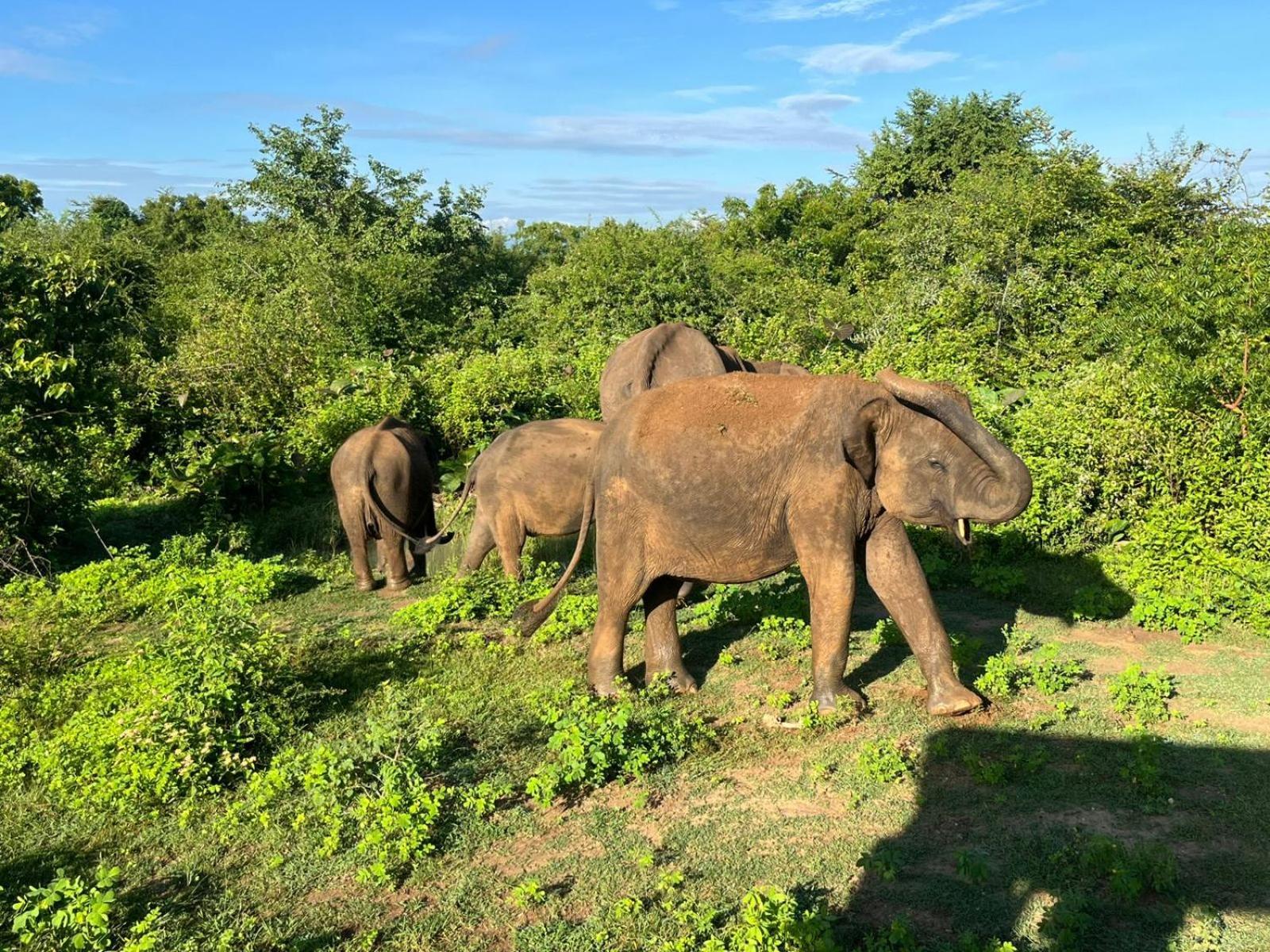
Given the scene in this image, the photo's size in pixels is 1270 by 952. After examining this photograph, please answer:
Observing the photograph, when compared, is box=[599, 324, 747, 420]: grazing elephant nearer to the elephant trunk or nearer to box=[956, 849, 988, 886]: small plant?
the elephant trunk

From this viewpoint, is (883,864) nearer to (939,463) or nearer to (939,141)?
(939,463)

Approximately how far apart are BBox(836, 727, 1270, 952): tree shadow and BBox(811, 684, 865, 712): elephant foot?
0.57 metres

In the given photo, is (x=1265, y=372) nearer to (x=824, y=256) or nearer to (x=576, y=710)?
(x=576, y=710)

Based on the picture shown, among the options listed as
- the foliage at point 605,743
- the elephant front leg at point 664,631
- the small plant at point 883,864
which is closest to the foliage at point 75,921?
the foliage at point 605,743

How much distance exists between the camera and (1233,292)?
380 inches

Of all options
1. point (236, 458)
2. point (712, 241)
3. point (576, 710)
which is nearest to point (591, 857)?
point (576, 710)

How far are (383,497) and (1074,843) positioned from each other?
24.4 ft

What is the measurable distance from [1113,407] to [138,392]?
44.3 feet

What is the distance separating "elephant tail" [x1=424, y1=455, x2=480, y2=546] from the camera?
31.2 feet

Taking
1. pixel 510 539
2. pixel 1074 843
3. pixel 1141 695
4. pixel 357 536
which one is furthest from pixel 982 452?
pixel 357 536

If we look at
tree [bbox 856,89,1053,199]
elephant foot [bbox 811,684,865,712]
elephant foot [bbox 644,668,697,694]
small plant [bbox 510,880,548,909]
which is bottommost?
small plant [bbox 510,880,548,909]

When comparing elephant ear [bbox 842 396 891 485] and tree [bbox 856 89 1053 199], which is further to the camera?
tree [bbox 856 89 1053 199]

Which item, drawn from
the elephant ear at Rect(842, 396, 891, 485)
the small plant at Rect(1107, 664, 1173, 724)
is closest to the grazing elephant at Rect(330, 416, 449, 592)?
the elephant ear at Rect(842, 396, 891, 485)

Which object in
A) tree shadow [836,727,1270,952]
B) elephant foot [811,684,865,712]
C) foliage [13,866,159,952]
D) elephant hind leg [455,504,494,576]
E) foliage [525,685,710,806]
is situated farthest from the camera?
elephant hind leg [455,504,494,576]
